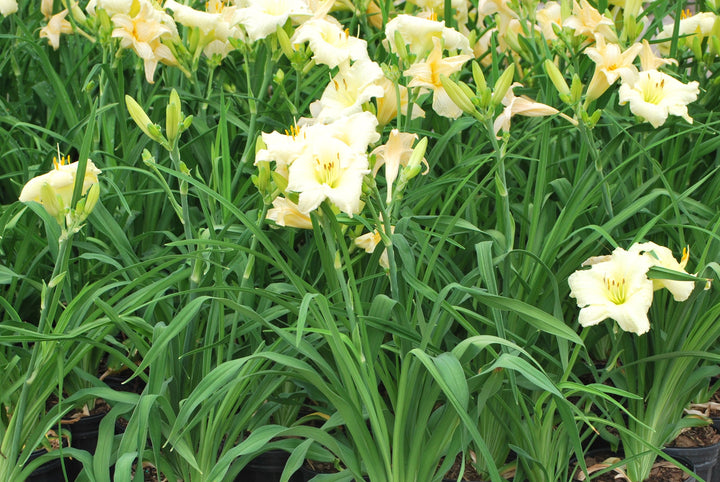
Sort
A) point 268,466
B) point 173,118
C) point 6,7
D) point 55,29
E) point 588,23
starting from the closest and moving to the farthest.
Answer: point 173,118 < point 268,466 < point 588,23 < point 6,7 < point 55,29

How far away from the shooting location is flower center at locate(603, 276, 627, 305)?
3.98 feet

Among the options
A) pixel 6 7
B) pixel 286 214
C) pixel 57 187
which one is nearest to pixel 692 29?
pixel 286 214

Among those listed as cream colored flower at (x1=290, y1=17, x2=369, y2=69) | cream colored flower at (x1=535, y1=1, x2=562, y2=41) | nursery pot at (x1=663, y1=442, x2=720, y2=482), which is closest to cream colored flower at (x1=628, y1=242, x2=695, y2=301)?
nursery pot at (x1=663, y1=442, x2=720, y2=482)

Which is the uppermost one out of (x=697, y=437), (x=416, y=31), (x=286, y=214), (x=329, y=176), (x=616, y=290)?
(x=416, y=31)

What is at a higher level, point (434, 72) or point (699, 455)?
point (434, 72)

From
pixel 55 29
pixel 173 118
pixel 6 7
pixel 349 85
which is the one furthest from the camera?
pixel 55 29

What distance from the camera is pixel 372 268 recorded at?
140 centimetres

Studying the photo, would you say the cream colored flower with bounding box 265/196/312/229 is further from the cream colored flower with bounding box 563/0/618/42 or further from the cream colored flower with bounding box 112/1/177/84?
the cream colored flower with bounding box 563/0/618/42

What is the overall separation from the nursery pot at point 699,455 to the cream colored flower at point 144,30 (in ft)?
4.36

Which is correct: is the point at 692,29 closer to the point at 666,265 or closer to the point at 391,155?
the point at 666,265

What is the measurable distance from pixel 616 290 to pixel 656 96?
456mm

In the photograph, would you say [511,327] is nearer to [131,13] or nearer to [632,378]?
[632,378]

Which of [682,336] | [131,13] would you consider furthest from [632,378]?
[131,13]

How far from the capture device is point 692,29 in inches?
75.9
